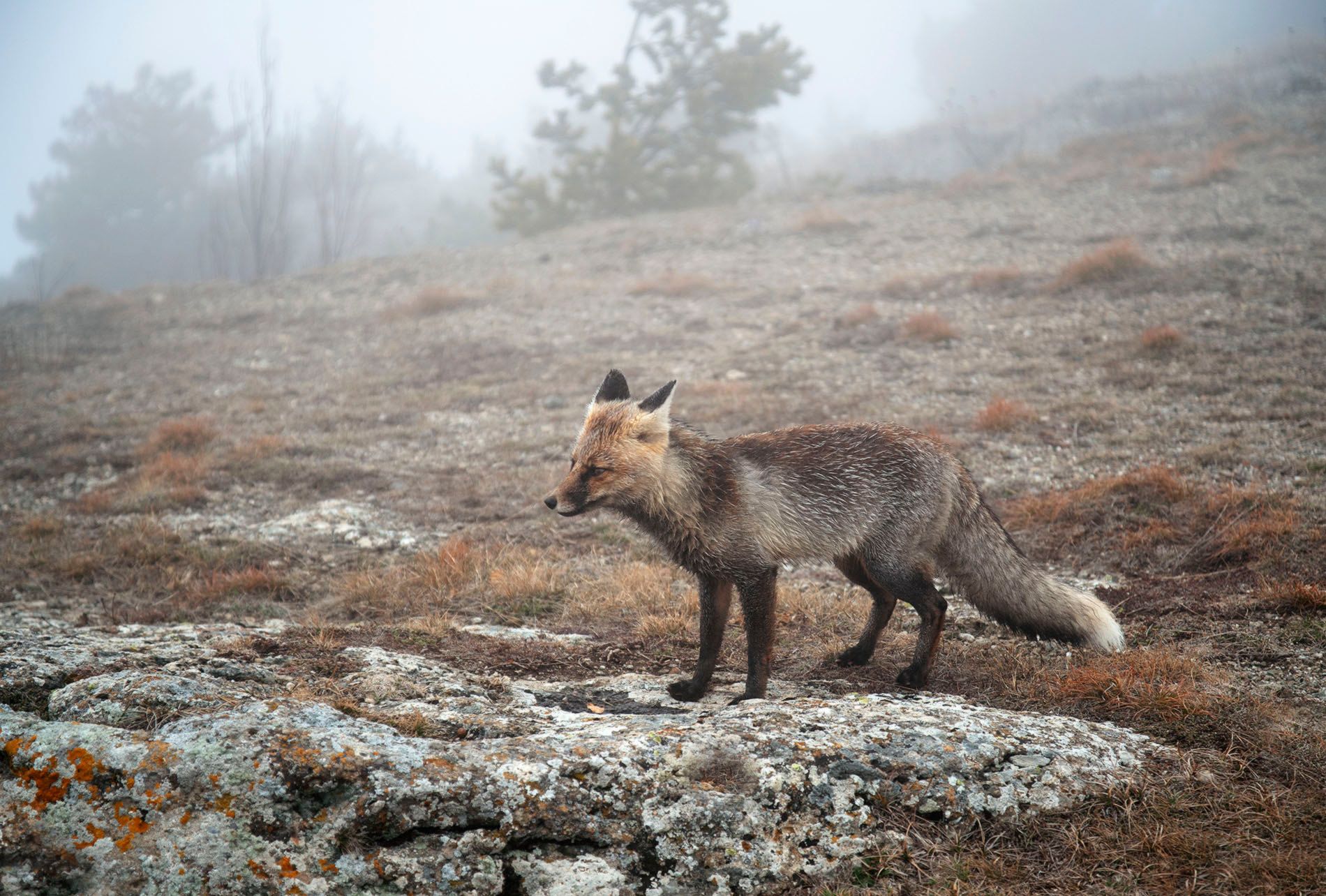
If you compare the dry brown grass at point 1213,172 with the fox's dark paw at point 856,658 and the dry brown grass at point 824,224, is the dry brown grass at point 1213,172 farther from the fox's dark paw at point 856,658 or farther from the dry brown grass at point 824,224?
the fox's dark paw at point 856,658

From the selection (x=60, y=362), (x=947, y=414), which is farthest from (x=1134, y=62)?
(x=60, y=362)

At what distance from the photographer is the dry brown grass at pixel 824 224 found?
2288cm

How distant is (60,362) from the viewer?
18203 mm

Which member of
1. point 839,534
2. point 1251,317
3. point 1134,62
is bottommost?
point 839,534

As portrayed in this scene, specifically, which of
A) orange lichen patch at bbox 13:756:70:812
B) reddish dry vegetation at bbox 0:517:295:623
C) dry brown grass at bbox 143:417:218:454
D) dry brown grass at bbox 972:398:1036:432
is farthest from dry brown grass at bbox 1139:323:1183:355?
dry brown grass at bbox 143:417:218:454

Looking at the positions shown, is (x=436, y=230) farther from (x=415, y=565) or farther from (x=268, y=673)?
(x=268, y=673)

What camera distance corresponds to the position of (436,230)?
43562 mm

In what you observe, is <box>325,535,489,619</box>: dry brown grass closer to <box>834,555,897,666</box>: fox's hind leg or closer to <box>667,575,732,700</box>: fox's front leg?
<box>667,575,732,700</box>: fox's front leg

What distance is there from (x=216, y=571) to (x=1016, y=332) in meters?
12.1

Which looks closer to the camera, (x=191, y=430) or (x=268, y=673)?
(x=268, y=673)

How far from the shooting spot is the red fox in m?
4.66

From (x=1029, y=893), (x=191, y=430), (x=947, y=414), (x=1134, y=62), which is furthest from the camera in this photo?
(x=1134, y=62)

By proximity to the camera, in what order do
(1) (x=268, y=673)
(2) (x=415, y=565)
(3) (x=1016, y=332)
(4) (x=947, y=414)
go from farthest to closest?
1. (3) (x=1016, y=332)
2. (4) (x=947, y=414)
3. (2) (x=415, y=565)
4. (1) (x=268, y=673)

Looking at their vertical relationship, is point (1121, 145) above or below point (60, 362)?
above
